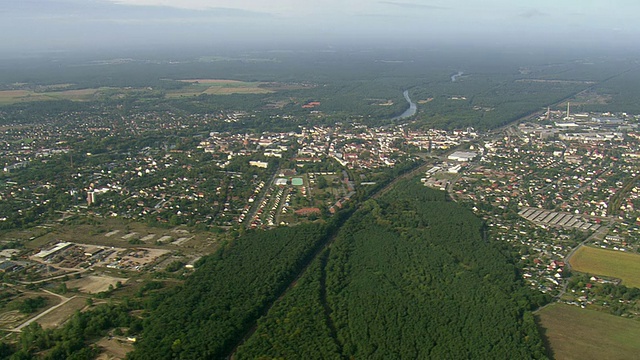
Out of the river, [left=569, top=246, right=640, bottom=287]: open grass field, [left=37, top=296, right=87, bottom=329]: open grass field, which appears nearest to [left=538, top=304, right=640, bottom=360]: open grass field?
[left=569, top=246, right=640, bottom=287]: open grass field

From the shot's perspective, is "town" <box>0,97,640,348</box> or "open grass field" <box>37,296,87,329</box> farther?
"town" <box>0,97,640,348</box>

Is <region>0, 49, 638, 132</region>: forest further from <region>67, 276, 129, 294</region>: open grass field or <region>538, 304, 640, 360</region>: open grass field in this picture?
<region>538, 304, 640, 360</region>: open grass field

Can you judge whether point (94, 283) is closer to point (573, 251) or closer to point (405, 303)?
point (405, 303)

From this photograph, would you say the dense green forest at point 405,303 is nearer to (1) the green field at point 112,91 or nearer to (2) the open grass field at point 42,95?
(1) the green field at point 112,91

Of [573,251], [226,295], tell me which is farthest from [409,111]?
[226,295]

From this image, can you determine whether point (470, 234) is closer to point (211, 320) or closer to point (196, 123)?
point (211, 320)

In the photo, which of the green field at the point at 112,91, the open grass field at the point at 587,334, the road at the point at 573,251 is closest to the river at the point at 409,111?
the green field at the point at 112,91
